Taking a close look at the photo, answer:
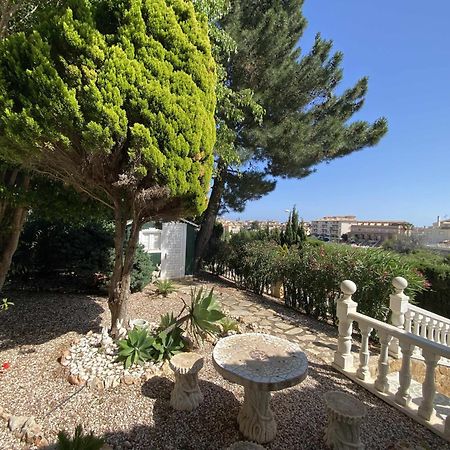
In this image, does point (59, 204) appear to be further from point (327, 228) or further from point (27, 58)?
point (327, 228)

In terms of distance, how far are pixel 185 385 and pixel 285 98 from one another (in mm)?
9149

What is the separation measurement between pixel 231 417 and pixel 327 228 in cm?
6788

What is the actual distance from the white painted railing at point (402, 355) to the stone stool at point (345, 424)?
109cm

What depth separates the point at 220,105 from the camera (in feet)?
19.6

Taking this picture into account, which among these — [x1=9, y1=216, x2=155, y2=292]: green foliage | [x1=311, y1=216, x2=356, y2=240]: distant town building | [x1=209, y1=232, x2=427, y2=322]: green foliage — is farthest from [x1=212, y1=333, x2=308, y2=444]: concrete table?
[x1=311, y1=216, x2=356, y2=240]: distant town building

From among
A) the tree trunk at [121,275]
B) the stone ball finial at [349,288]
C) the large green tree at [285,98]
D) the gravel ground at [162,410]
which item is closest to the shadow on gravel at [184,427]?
the gravel ground at [162,410]

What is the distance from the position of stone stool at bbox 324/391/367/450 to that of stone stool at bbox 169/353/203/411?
4.20ft

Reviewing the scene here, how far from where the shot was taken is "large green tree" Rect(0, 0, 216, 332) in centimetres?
288

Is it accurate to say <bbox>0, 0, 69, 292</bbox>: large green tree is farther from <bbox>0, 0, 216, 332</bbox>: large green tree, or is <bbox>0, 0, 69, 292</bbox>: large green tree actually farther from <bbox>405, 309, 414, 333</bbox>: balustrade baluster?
<bbox>405, 309, 414, 333</bbox>: balustrade baluster

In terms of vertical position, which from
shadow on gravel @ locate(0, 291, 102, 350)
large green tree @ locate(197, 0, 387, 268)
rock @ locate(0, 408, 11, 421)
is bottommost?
rock @ locate(0, 408, 11, 421)

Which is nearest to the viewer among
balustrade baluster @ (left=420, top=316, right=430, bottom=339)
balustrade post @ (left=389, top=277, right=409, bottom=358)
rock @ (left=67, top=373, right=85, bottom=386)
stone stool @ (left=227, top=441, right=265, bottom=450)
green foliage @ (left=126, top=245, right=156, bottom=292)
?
stone stool @ (left=227, top=441, right=265, bottom=450)

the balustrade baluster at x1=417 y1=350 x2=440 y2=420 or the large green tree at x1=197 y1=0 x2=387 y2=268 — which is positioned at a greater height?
the large green tree at x1=197 y1=0 x2=387 y2=268

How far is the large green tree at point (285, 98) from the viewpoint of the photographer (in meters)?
8.86

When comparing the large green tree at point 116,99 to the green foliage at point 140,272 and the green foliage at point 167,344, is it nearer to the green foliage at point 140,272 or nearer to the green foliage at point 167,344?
the green foliage at point 167,344
